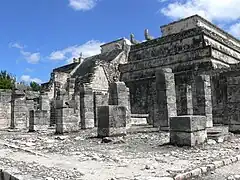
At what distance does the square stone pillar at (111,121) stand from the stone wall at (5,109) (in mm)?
10672

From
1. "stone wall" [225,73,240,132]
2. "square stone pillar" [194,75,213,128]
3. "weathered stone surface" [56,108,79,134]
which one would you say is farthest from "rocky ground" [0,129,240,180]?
"weathered stone surface" [56,108,79,134]

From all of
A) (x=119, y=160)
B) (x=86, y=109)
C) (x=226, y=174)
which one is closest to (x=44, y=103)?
(x=86, y=109)

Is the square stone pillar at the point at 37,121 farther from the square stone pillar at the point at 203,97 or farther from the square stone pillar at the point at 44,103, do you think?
the square stone pillar at the point at 203,97

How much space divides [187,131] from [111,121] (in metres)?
3.01

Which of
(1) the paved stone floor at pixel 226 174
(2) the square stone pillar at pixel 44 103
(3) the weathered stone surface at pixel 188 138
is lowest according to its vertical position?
(1) the paved stone floor at pixel 226 174

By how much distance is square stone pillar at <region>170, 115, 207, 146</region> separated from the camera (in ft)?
24.4

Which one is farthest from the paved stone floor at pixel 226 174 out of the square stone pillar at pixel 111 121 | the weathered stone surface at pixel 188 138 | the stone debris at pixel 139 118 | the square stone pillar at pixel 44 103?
the square stone pillar at pixel 44 103

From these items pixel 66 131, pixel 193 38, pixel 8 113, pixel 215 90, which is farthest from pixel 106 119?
pixel 193 38

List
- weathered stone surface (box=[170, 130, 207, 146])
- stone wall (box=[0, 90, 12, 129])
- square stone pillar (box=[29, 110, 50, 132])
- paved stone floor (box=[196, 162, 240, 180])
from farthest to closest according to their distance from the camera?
1. stone wall (box=[0, 90, 12, 129])
2. square stone pillar (box=[29, 110, 50, 132])
3. weathered stone surface (box=[170, 130, 207, 146])
4. paved stone floor (box=[196, 162, 240, 180])

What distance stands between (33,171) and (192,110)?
408 inches

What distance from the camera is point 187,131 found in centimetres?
746

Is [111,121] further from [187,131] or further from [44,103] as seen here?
[44,103]

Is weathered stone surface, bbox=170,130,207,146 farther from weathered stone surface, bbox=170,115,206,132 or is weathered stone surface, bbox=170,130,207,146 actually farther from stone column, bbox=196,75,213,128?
stone column, bbox=196,75,213,128

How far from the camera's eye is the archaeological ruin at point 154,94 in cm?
999
